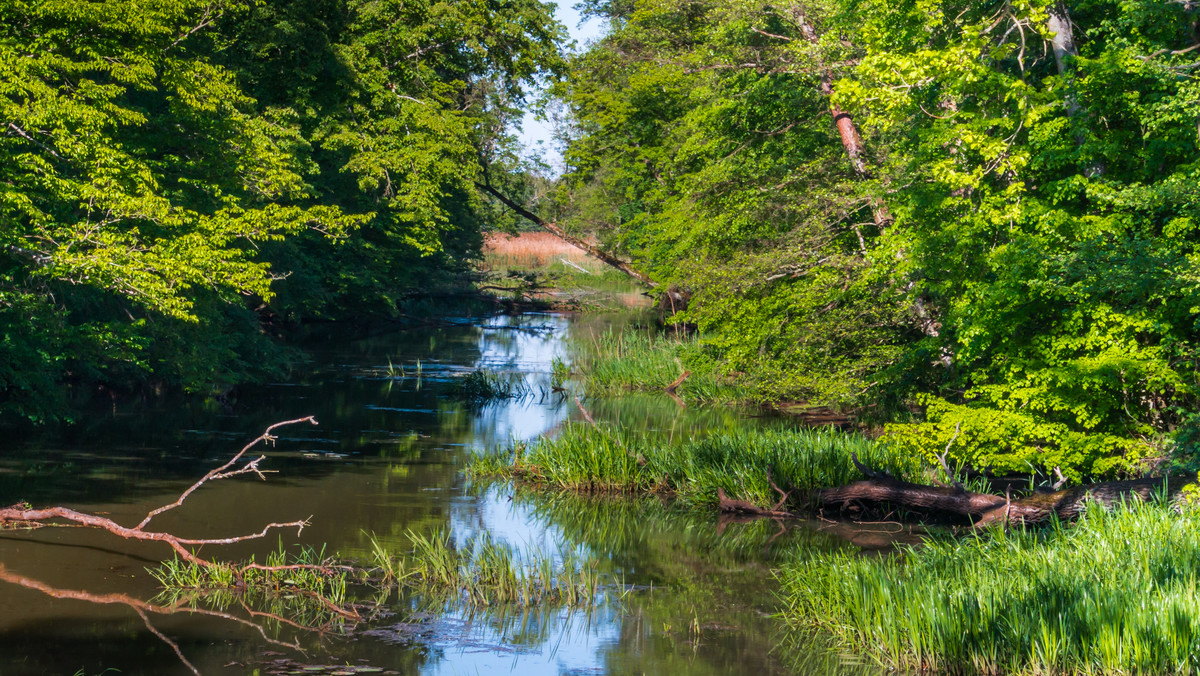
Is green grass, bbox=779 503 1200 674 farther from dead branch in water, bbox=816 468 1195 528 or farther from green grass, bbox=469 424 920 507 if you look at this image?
green grass, bbox=469 424 920 507

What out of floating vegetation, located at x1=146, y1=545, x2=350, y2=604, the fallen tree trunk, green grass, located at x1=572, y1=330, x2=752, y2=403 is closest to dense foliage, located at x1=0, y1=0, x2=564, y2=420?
floating vegetation, located at x1=146, y1=545, x2=350, y2=604

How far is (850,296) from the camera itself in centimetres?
1812

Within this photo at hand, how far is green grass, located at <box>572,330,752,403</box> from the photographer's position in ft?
74.9

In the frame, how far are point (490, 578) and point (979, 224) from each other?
24.5 feet

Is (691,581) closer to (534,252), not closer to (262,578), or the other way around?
(262,578)

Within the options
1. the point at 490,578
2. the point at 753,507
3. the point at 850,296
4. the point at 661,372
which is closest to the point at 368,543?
the point at 490,578

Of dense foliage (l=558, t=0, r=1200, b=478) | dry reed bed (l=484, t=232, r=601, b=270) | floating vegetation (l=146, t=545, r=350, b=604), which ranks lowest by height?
floating vegetation (l=146, t=545, r=350, b=604)

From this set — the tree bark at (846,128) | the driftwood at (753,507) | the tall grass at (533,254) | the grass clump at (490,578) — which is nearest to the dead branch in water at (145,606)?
the grass clump at (490,578)

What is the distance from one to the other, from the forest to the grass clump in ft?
0.31

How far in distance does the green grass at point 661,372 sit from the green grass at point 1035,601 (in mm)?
12730

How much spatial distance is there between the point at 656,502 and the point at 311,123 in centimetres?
1789

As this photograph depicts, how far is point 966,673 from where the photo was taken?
7.13m

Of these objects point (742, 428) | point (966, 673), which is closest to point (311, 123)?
point (742, 428)

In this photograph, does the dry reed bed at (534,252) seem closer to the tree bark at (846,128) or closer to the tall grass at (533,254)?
the tall grass at (533,254)
